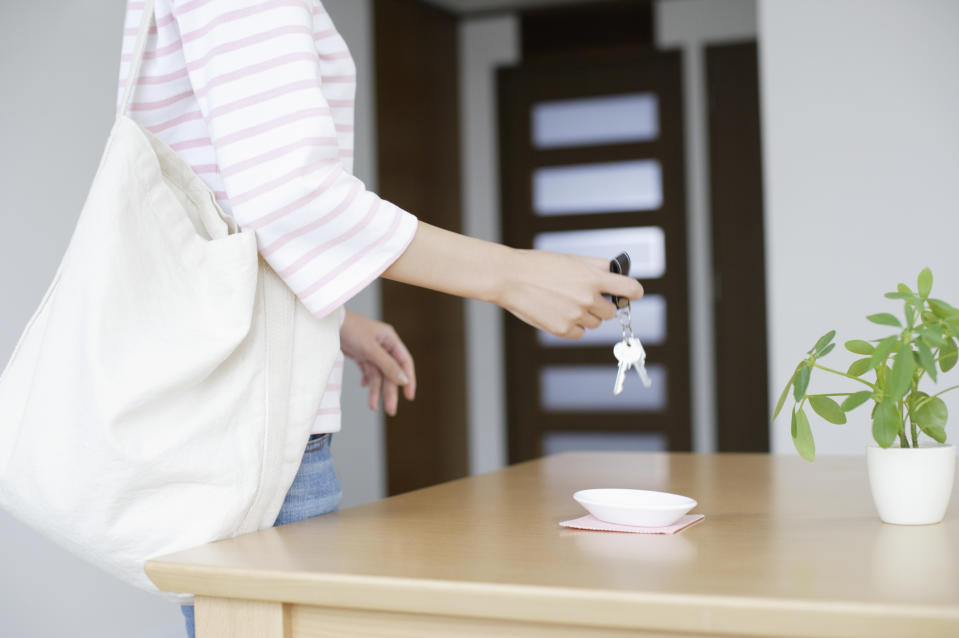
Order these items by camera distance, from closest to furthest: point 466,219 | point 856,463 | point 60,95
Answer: point 856,463, point 60,95, point 466,219

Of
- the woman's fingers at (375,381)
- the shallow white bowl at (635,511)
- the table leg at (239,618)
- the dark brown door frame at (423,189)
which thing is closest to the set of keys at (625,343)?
the shallow white bowl at (635,511)

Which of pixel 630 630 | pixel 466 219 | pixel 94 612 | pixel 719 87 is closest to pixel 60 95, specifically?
pixel 94 612

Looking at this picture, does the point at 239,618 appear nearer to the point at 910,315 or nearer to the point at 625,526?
the point at 625,526

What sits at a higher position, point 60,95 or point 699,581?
point 60,95

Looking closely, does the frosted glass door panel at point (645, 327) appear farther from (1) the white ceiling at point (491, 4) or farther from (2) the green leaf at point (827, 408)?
(2) the green leaf at point (827, 408)

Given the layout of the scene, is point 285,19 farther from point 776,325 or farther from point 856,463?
point 776,325

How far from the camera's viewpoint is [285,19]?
777 mm

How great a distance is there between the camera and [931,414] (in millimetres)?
814

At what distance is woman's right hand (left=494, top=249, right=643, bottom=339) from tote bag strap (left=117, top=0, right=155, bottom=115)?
1.19ft

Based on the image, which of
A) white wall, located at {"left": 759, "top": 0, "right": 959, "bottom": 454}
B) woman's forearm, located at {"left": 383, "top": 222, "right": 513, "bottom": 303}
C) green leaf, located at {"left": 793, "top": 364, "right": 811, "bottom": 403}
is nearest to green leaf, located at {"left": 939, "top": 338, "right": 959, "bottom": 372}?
green leaf, located at {"left": 793, "top": 364, "right": 811, "bottom": 403}

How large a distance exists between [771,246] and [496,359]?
2.18 metres

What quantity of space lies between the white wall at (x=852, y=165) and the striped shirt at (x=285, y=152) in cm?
207

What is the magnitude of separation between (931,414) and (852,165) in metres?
2.04

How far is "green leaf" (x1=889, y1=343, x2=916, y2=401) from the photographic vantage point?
2.43 ft
